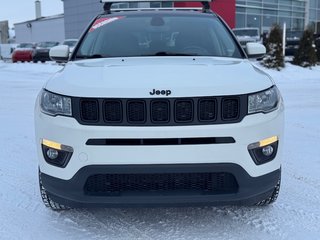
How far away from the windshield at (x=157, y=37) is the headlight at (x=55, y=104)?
1.07m

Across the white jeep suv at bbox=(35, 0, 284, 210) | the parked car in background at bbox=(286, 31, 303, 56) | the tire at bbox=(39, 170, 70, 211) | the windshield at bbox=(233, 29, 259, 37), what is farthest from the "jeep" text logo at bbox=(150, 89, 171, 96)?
the windshield at bbox=(233, 29, 259, 37)

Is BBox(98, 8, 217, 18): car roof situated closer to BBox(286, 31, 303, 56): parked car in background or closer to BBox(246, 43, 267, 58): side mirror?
BBox(246, 43, 267, 58): side mirror

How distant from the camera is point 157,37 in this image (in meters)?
4.25

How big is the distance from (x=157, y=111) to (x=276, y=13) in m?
39.8

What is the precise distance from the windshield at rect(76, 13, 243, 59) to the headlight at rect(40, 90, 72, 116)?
3.50 feet

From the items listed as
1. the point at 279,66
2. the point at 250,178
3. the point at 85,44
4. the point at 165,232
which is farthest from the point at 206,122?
the point at 279,66

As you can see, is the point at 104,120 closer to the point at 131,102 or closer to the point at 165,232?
the point at 131,102

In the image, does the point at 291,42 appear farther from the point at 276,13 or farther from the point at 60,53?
the point at 60,53

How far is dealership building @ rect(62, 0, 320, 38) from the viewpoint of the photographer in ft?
116

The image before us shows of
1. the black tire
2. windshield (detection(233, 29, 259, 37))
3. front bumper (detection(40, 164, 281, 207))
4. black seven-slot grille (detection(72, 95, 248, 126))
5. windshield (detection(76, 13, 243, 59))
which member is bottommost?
windshield (detection(233, 29, 259, 37))

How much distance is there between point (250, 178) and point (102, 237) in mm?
1146

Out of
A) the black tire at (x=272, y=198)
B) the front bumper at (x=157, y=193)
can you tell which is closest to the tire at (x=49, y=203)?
the front bumper at (x=157, y=193)

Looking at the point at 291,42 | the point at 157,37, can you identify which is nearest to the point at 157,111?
the point at 157,37

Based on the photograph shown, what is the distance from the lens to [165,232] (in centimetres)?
311
